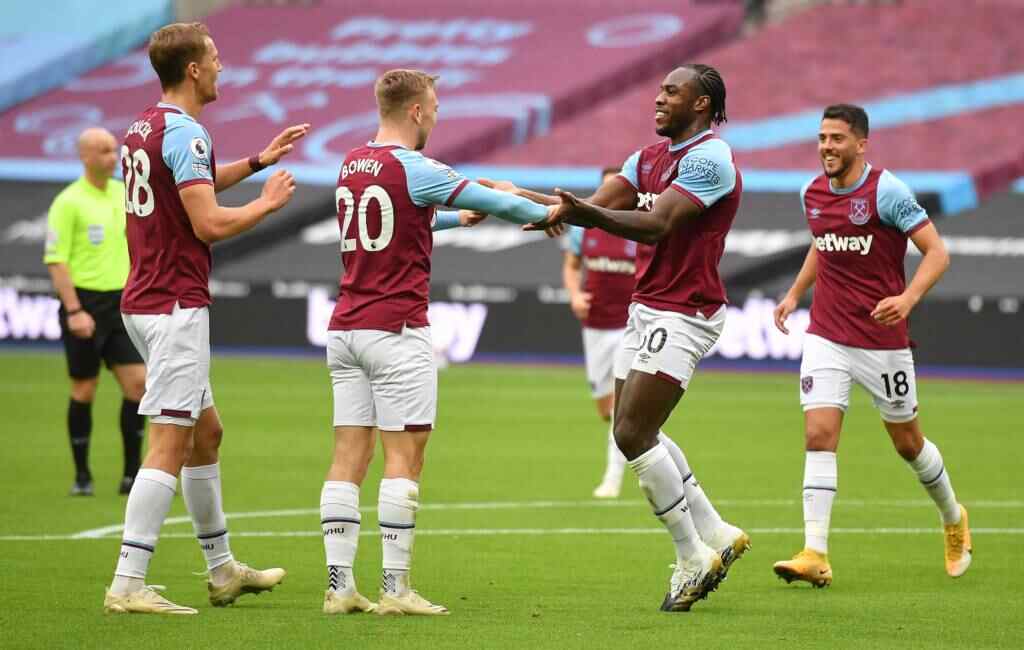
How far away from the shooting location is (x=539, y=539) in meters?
10.3

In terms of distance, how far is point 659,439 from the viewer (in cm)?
837

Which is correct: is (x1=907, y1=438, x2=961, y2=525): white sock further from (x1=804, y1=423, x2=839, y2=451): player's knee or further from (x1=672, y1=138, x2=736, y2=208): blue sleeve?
(x1=672, y1=138, x2=736, y2=208): blue sleeve

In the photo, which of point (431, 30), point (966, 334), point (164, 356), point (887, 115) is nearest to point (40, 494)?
point (164, 356)

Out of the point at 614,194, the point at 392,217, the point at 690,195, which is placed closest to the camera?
the point at 392,217

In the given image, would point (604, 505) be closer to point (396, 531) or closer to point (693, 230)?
point (693, 230)

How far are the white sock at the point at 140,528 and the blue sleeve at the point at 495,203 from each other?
5.72 feet

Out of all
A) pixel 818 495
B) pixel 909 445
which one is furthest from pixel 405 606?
pixel 909 445

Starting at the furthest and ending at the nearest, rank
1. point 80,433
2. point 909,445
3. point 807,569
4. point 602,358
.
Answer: point 602,358, point 80,433, point 909,445, point 807,569

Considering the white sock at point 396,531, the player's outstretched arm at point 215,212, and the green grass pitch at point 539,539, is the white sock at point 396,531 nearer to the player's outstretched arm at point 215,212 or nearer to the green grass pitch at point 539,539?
the green grass pitch at point 539,539

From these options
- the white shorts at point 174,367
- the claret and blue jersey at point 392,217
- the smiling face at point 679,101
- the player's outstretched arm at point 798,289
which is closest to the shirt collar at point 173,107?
the claret and blue jersey at point 392,217

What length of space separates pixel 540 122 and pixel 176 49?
28.8 meters

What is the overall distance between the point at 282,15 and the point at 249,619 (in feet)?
116

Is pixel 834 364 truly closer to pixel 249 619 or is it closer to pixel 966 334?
pixel 249 619

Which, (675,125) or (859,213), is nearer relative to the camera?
(675,125)
